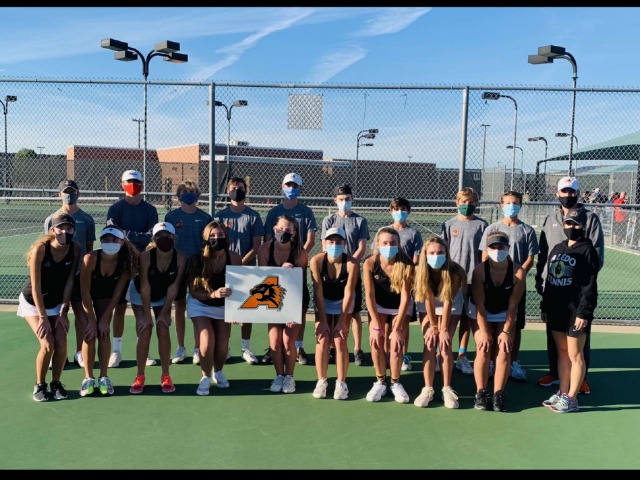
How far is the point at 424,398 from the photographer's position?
196 inches

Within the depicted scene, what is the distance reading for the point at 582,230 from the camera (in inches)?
197

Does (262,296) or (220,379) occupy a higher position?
(262,296)

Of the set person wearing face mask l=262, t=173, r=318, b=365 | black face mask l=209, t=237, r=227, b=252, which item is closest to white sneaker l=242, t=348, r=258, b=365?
person wearing face mask l=262, t=173, r=318, b=365

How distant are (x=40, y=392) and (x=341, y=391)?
2.67m

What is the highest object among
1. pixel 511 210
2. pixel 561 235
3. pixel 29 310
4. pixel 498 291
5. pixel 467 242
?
pixel 511 210

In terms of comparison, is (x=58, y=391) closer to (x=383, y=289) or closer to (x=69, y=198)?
(x=69, y=198)

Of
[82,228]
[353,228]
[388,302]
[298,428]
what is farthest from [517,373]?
[82,228]

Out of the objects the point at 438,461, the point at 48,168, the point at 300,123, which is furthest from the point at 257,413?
the point at 48,168

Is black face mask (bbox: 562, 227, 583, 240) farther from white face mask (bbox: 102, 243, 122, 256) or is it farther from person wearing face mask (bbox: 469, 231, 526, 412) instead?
white face mask (bbox: 102, 243, 122, 256)

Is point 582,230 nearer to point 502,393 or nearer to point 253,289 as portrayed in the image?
point 502,393

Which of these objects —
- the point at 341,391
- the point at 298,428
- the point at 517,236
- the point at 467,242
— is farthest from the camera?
the point at 467,242

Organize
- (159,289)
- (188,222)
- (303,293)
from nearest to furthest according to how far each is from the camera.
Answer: (159,289) → (303,293) → (188,222)

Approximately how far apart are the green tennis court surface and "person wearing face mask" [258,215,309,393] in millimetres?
201

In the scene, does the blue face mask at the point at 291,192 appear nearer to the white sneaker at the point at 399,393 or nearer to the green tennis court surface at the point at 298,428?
the green tennis court surface at the point at 298,428
